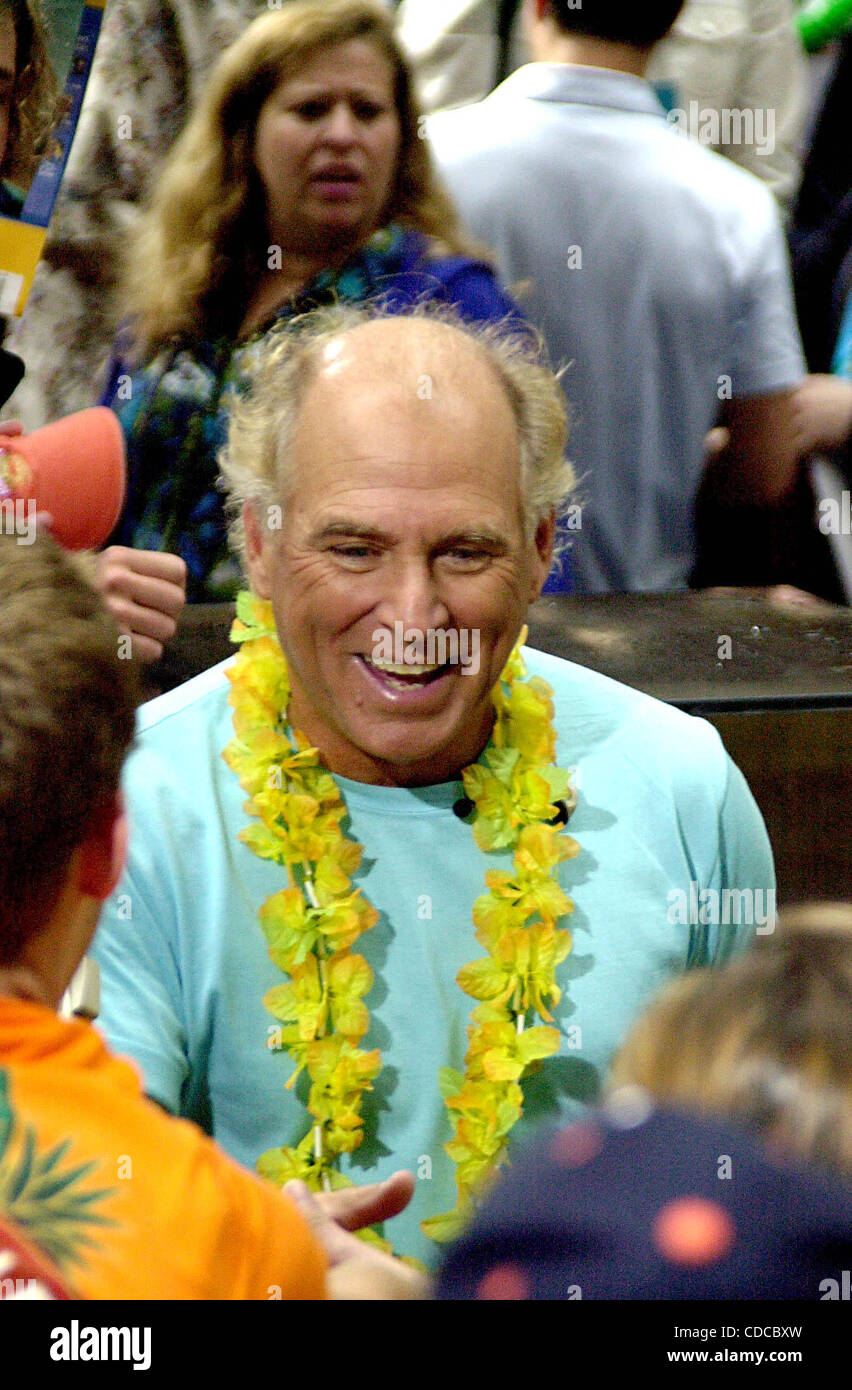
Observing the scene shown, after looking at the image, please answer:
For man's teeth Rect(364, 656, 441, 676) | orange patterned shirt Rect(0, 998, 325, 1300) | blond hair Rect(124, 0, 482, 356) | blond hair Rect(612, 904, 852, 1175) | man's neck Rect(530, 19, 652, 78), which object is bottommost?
orange patterned shirt Rect(0, 998, 325, 1300)

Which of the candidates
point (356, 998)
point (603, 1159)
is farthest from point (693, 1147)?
point (356, 998)

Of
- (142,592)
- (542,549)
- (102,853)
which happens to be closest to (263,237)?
(142,592)

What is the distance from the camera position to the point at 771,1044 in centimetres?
77

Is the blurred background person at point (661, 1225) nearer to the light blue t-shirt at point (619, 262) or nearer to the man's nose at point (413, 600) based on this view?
the man's nose at point (413, 600)

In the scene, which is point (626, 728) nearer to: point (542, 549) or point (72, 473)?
point (542, 549)

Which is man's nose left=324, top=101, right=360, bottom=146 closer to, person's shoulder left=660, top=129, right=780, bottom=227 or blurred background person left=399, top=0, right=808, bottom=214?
person's shoulder left=660, top=129, right=780, bottom=227

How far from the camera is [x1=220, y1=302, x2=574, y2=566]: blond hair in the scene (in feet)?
6.07

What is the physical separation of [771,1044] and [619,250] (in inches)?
75.4

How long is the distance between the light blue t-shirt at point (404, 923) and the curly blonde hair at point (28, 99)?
2.59 feet

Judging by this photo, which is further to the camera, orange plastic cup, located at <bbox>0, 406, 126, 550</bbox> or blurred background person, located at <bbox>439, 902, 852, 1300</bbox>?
orange plastic cup, located at <bbox>0, 406, 126, 550</bbox>

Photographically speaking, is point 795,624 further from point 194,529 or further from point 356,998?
point 356,998

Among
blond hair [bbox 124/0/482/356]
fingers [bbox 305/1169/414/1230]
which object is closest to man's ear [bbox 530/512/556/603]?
blond hair [bbox 124/0/482/356]

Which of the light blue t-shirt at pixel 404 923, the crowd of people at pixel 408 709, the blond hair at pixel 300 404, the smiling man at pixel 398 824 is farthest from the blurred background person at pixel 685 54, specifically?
the light blue t-shirt at pixel 404 923

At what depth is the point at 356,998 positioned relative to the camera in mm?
1678
